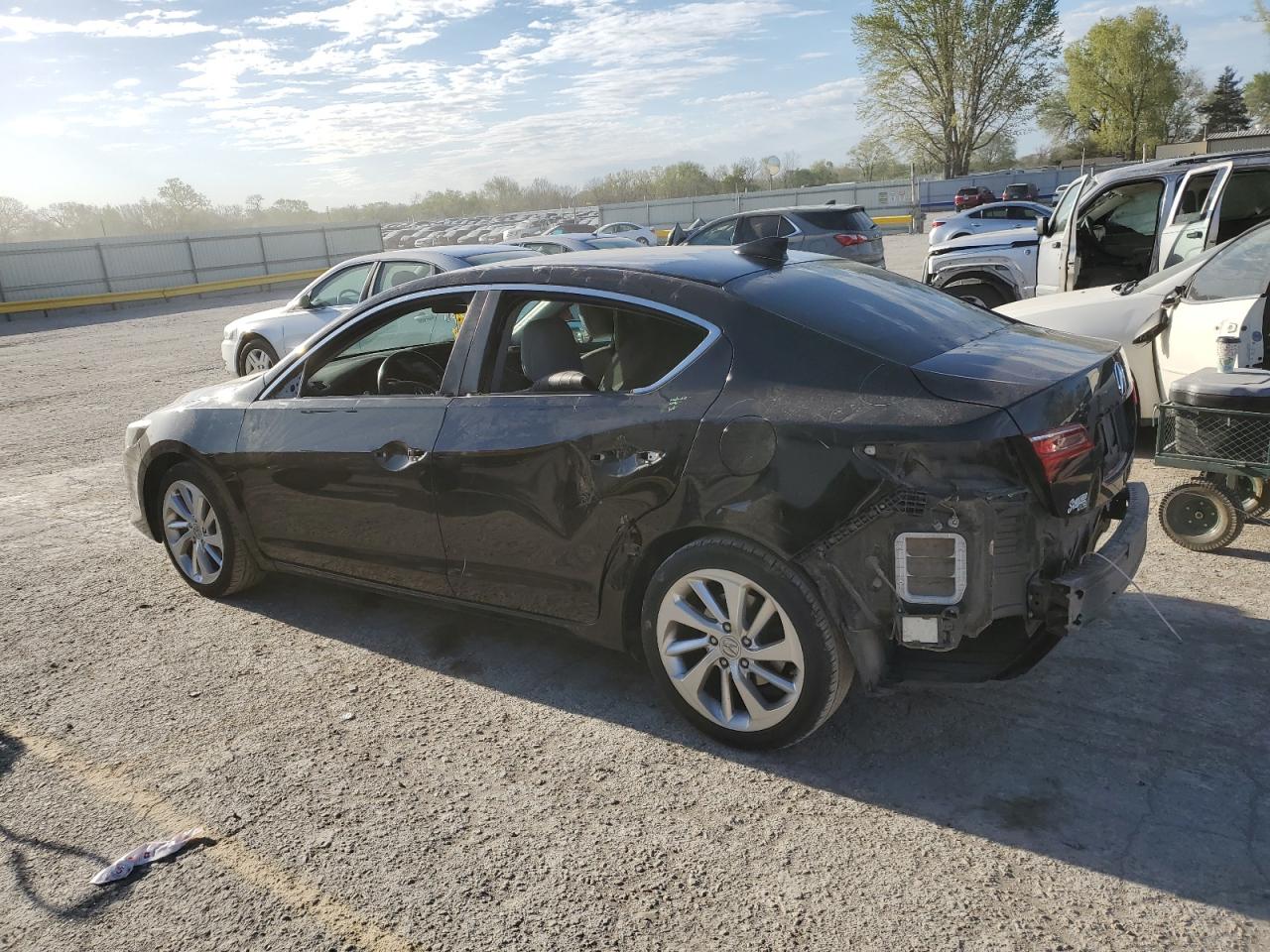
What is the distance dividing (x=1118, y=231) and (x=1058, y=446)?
8.44 meters

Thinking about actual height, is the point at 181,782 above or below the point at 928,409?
below

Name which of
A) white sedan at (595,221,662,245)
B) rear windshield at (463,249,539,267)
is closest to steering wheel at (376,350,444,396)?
rear windshield at (463,249,539,267)

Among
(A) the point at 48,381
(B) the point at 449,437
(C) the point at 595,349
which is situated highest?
(C) the point at 595,349

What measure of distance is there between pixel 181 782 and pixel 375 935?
1222 millimetres

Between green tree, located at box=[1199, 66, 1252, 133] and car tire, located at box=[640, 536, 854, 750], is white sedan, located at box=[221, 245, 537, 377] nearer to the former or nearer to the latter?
car tire, located at box=[640, 536, 854, 750]

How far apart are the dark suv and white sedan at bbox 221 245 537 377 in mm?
6683

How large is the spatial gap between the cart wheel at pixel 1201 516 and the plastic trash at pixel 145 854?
4729mm

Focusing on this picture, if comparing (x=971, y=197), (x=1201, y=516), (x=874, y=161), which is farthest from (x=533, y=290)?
(x=874, y=161)

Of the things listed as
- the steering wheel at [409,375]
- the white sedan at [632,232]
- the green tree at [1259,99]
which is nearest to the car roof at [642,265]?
the steering wheel at [409,375]

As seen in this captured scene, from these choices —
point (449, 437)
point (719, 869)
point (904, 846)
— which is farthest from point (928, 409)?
point (449, 437)

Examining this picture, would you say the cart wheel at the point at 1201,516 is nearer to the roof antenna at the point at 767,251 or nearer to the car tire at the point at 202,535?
the roof antenna at the point at 767,251

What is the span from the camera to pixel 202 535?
197 inches

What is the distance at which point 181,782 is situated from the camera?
134 inches

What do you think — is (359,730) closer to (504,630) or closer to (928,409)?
(504,630)
